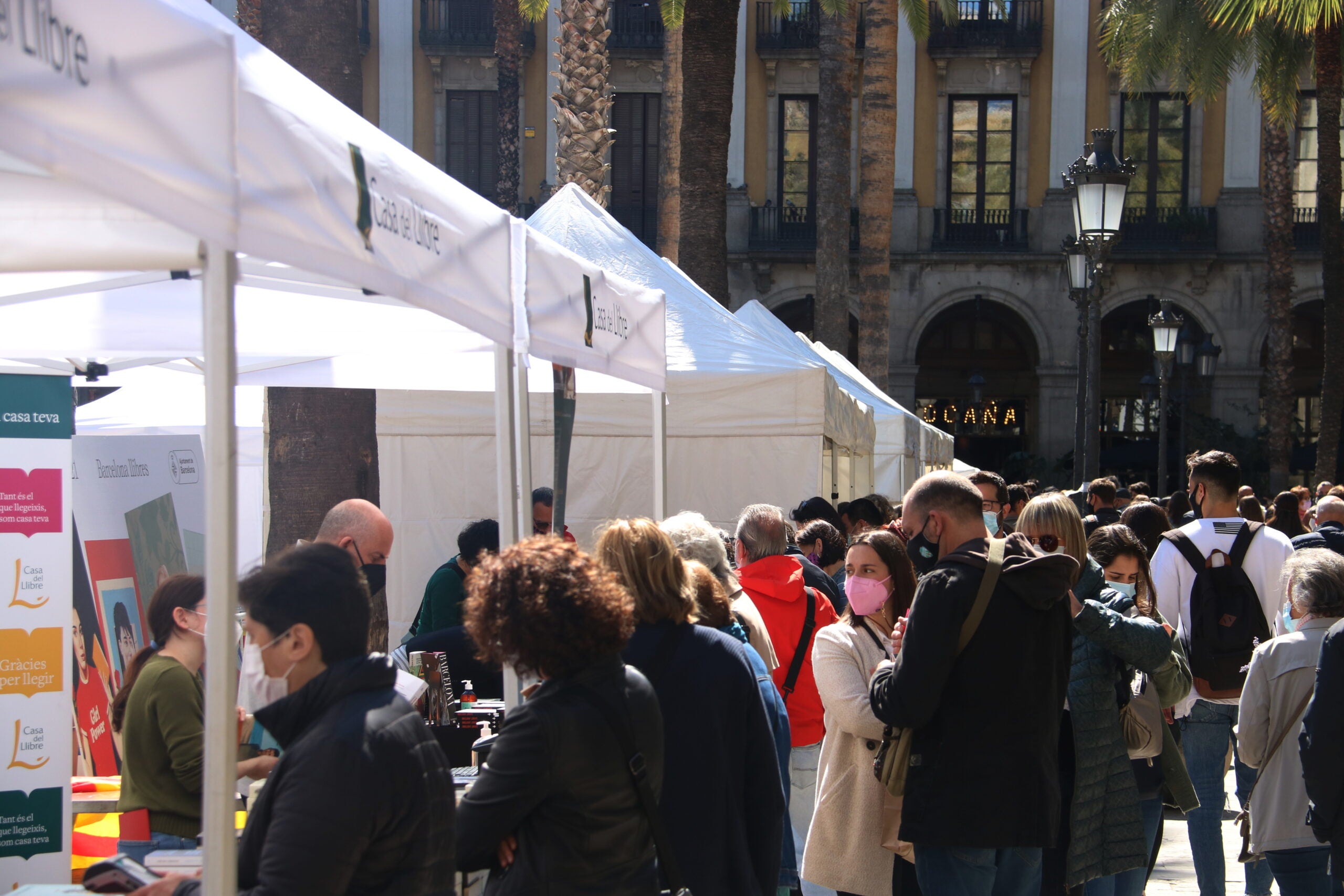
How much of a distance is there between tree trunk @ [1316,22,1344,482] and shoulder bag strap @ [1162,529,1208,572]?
16695 millimetres

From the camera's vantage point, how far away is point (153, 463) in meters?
6.24

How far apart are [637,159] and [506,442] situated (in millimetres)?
28727

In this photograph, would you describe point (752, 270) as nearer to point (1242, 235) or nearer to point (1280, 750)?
point (1242, 235)

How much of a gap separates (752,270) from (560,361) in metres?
27.1

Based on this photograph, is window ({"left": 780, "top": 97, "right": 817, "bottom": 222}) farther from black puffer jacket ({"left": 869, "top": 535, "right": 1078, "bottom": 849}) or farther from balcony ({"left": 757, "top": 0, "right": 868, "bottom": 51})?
black puffer jacket ({"left": 869, "top": 535, "right": 1078, "bottom": 849})

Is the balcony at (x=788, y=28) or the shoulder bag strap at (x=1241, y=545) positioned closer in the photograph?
the shoulder bag strap at (x=1241, y=545)

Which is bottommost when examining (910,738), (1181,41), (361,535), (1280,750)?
(1280,750)

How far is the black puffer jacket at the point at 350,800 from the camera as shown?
230cm

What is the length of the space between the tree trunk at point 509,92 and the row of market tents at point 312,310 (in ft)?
37.3

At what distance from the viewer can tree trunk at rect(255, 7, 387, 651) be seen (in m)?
6.99

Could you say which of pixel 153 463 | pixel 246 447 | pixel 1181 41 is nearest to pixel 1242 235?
pixel 1181 41

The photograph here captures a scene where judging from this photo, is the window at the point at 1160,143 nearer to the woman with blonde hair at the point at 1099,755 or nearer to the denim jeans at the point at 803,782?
the denim jeans at the point at 803,782

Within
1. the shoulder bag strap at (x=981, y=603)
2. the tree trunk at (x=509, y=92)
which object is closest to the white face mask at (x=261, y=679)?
the shoulder bag strap at (x=981, y=603)

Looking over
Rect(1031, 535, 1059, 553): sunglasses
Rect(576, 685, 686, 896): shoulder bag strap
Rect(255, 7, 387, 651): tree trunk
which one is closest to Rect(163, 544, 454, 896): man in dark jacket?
Rect(576, 685, 686, 896): shoulder bag strap
